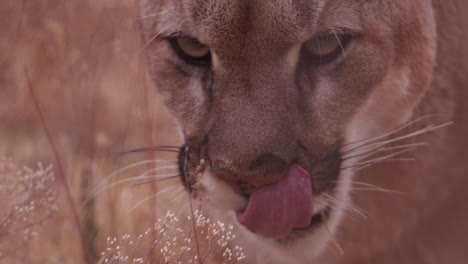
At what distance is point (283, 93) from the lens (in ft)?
6.77

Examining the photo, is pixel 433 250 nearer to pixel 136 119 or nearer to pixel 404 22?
pixel 404 22

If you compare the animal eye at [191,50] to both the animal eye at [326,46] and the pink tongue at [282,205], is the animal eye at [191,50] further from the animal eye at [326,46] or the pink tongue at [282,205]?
the pink tongue at [282,205]

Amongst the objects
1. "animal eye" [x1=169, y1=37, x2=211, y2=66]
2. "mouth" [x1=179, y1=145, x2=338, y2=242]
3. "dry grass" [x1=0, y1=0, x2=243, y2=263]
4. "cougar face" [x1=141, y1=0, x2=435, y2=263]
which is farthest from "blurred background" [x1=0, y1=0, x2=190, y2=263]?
"mouth" [x1=179, y1=145, x2=338, y2=242]

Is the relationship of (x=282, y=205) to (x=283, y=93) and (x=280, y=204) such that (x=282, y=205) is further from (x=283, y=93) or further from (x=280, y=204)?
(x=283, y=93)

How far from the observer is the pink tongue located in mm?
1971

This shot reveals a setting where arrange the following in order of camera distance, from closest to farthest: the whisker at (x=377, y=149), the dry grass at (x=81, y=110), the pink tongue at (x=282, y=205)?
the pink tongue at (x=282, y=205), the whisker at (x=377, y=149), the dry grass at (x=81, y=110)

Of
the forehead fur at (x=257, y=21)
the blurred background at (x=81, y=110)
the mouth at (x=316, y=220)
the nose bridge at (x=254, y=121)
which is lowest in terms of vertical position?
the blurred background at (x=81, y=110)

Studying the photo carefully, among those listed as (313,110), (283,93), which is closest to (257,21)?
(283,93)

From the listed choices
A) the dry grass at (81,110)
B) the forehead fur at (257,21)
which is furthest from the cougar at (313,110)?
the dry grass at (81,110)

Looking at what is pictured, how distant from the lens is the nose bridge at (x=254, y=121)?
6.48 ft

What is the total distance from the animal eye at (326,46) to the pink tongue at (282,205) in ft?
1.35

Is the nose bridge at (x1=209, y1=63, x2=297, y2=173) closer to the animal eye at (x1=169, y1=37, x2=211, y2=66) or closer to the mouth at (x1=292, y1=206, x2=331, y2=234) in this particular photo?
the animal eye at (x1=169, y1=37, x2=211, y2=66)

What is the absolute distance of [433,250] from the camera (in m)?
3.01

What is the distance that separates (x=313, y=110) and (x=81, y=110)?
204cm
